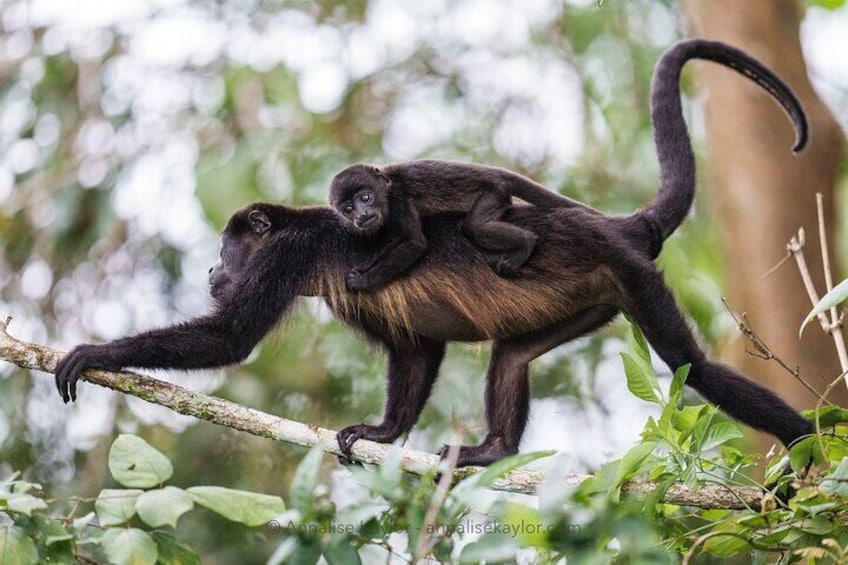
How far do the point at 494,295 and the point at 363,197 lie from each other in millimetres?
725

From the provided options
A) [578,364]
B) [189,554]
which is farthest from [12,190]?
[189,554]

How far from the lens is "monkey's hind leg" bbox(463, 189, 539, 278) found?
4773mm

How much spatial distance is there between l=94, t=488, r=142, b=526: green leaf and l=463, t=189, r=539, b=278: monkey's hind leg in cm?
245

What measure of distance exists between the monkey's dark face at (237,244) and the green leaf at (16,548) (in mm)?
2440

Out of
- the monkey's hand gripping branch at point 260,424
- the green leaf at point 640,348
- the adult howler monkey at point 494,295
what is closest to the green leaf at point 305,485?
the monkey's hand gripping branch at point 260,424

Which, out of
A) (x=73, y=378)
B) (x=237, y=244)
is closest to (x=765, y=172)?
(x=237, y=244)

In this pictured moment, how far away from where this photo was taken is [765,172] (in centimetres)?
887

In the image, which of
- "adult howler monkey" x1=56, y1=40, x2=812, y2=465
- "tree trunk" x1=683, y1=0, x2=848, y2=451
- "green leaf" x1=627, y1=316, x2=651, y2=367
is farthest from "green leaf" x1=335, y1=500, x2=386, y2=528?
"tree trunk" x1=683, y1=0, x2=848, y2=451

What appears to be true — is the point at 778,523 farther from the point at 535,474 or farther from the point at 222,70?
the point at 222,70

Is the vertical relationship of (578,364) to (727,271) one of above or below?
below

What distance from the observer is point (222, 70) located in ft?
30.8

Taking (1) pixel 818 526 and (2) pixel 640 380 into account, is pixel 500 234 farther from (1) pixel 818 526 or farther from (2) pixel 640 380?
(1) pixel 818 526

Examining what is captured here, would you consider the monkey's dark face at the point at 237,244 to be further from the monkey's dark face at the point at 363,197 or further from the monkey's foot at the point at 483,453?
the monkey's foot at the point at 483,453

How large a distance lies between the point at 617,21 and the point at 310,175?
4.25 m
